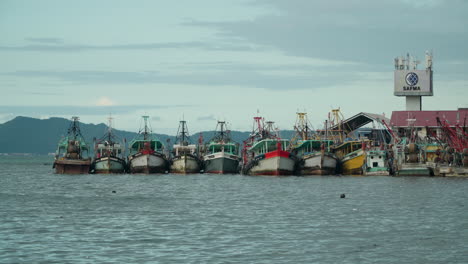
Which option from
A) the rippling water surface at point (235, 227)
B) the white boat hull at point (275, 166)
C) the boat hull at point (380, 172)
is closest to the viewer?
the rippling water surface at point (235, 227)

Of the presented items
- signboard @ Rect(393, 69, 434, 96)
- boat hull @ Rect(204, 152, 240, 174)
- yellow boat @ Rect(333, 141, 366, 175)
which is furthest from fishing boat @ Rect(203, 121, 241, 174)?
signboard @ Rect(393, 69, 434, 96)

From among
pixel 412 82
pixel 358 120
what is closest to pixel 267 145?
pixel 358 120

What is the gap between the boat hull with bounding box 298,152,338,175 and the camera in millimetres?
118938

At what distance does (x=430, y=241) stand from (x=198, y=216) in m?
18.8

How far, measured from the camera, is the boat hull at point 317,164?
119 m

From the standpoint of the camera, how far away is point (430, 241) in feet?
142

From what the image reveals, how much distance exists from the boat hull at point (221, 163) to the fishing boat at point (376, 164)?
23678 millimetres

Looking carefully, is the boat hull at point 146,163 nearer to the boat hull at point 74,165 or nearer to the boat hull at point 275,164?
the boat hull at point 74,165

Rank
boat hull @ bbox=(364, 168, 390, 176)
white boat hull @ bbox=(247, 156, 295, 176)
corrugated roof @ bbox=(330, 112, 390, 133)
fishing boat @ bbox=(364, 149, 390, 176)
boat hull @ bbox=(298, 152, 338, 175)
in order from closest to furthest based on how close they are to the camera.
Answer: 1. white boat hull @ bbox=(247, 156, 295, 176)
2. boat hull @ bbox=(298, 152, 338, 175)
3. boat hull @ bbox=(364, 168, 390, 176)
4. fishing boat @ bbox=(364, 149, 390, 176)
5. corrugated roof @ bbox=(330, 112, 390, 133)

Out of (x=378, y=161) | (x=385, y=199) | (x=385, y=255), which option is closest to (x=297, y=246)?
(x=385, y=255)

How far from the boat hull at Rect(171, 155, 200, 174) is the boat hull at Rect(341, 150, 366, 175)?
26193 millimetres

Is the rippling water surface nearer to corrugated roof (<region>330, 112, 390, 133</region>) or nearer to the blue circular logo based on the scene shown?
corrugated roof (<region>330, 112, 390, 133</region>)

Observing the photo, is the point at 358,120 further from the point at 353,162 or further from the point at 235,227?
the point at 235,227

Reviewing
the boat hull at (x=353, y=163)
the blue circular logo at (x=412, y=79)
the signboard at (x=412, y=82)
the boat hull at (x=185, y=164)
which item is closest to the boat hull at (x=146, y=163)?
the boat hull at (x=185, y=164)
